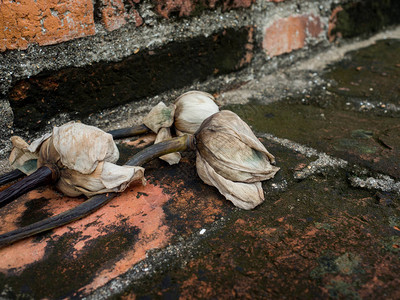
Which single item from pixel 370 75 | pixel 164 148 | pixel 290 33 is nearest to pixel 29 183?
pixel 164 148

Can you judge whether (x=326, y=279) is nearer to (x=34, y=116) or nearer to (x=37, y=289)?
(x=37, y=289)

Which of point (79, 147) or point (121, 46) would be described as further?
point (121, 46)

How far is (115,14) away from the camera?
1.14 meters

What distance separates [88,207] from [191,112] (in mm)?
358

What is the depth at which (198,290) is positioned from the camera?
696 mm

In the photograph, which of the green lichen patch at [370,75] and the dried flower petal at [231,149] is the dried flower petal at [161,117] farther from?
the green lichen patch at [370,75]

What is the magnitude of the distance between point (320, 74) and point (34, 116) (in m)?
1.05

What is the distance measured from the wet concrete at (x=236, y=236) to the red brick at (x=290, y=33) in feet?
1.76

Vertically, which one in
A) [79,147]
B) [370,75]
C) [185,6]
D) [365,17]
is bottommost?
[370,75]

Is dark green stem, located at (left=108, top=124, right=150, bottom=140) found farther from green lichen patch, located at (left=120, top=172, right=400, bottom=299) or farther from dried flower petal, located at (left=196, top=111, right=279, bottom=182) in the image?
green lichen patch, located at (left=120, top=172, right=400, bottom=299)

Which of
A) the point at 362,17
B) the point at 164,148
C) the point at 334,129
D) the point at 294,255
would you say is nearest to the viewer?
the point at 294,255

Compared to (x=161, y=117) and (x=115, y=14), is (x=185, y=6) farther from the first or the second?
(x=161, y=117)

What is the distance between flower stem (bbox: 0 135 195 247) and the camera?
786 mm

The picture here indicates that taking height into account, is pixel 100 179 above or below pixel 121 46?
below
